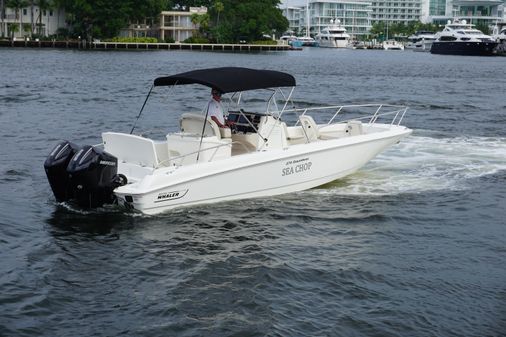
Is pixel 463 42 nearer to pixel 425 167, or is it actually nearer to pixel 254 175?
pixel 425 167

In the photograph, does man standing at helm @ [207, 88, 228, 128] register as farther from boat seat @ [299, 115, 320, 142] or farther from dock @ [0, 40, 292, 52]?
dock @ [0, 40, 292, 52]

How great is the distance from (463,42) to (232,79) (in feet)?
388

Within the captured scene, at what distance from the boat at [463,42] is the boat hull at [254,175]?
11353 cm

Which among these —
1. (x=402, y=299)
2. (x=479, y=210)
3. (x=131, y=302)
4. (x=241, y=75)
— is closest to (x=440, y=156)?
(x=479, y=210)

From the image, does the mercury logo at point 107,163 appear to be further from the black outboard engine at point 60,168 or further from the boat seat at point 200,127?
the boat seat at point 200,127

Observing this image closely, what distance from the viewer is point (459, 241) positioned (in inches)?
490

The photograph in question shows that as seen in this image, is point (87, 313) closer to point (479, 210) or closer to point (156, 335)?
point (156, 335)

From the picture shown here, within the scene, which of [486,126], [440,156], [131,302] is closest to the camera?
[131,302]

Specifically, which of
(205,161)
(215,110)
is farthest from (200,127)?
(205,161)

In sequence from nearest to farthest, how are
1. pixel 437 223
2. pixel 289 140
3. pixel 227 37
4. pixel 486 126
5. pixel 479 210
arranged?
pixel 437 223
pixel 479 210
pixel 289 140
pixel 486 126
pixel 227 37

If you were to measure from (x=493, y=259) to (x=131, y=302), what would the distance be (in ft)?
18.7

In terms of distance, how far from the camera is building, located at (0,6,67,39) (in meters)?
112

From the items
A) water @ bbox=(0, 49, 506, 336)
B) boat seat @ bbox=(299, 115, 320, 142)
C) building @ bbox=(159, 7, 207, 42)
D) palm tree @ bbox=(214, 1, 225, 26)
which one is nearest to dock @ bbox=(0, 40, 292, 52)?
building @ bbox=(159, 7, 207, 42)

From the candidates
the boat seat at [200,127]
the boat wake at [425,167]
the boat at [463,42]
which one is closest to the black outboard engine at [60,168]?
the boat seat at [200,127]
